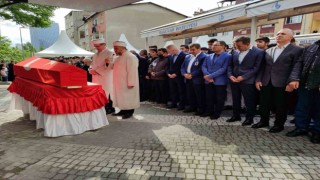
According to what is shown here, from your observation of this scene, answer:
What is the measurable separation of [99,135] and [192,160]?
6.60 ft

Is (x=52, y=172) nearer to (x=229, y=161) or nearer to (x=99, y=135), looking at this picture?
(x=99, y=135)

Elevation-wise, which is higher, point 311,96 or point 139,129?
point 311,96

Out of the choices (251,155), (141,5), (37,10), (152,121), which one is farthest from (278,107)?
(141,5)

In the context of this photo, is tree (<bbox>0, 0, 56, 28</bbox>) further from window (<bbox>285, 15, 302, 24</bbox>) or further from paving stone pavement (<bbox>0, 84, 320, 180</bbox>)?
window (<bbox>285, 15, 302, 24</bbox>)

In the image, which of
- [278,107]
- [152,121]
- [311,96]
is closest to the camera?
[311,96]

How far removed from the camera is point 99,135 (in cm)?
463

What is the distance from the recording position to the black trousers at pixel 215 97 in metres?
5.59

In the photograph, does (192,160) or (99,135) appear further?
(99,135)

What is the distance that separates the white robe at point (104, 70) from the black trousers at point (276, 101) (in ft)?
12.2

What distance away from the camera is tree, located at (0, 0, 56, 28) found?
13771 mm

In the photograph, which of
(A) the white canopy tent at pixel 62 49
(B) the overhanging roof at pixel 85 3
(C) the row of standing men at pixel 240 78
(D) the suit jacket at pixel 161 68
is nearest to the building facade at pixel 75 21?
(A) the white canopy tent at pixel 62 49

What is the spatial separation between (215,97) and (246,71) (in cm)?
124

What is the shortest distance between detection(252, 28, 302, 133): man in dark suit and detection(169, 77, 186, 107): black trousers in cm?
231

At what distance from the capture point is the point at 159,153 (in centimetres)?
373
